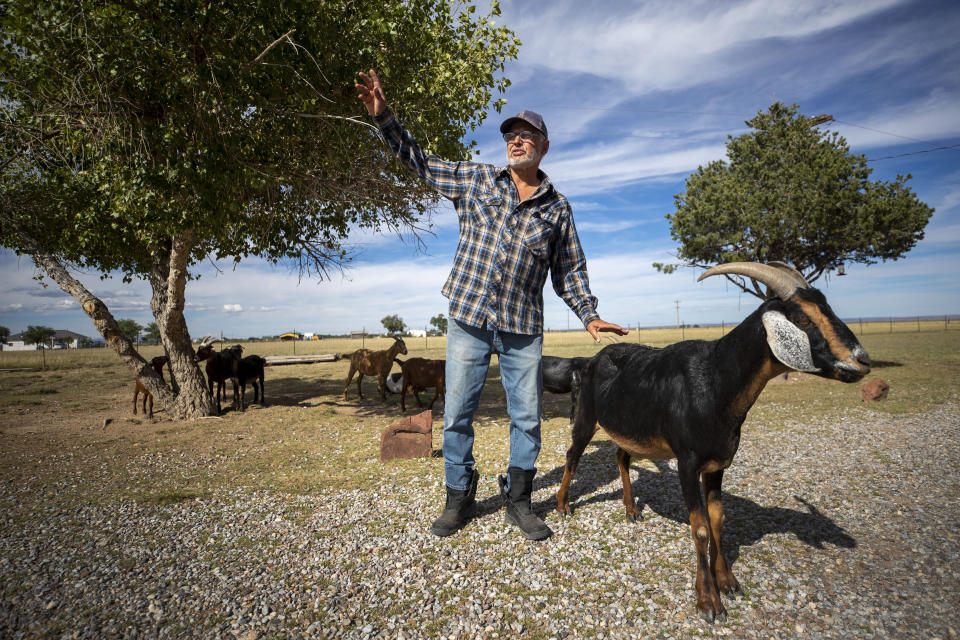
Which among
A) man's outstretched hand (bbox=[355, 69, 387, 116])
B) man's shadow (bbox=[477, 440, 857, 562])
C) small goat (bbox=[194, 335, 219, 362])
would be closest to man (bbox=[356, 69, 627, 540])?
man's outstretched hand (bbox=[355, 69, 387, 116])

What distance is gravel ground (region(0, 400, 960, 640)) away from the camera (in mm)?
2543

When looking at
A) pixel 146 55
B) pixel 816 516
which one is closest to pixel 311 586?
pixel 816 516

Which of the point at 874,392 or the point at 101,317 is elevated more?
the point at 101,317

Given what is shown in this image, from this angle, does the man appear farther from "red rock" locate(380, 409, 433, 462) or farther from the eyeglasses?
"red rock" locate(380, 409, 433, 462)

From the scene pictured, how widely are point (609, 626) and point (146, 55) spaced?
8106 mm

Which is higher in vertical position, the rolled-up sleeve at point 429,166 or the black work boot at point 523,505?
the rolled-up sleeve at point 429,166

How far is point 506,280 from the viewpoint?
11.2ft

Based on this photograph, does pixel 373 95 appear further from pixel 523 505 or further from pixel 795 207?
pixel 795 207

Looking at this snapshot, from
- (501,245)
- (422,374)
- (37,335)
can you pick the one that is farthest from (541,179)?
(37,335)

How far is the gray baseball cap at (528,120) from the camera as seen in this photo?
11.1 ft

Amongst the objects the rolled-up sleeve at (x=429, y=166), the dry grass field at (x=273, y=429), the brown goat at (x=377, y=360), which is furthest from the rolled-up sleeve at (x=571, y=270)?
the brown goat at (x=377, y=360)

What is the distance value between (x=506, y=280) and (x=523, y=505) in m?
1.96

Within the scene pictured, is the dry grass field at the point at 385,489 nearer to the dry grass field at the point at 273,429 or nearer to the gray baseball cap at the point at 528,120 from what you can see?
the dry grass field at the point at 273,429

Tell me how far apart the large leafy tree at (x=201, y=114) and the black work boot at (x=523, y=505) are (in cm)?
488
